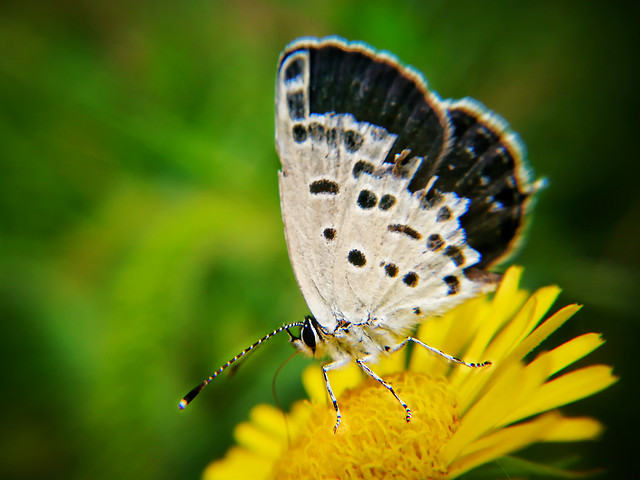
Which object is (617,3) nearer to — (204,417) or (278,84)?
(278,84)

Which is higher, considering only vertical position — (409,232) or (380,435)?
(409,232)

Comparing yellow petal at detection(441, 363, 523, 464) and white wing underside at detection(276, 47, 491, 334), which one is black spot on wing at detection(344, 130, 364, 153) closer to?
white wing underside at detection(276, 47, 491, 334)

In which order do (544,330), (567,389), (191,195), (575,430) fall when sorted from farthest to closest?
1. (191,195)
2. (544,330)
3. (567,389)
4. (575,430)

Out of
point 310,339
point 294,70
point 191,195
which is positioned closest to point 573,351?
point 310,339

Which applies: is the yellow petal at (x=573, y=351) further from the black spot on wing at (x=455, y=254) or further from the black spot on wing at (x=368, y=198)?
the black spot on wing at (x=368, y=198)

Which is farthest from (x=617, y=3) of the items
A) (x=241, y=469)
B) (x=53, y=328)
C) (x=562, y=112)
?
(x=53, y=328)

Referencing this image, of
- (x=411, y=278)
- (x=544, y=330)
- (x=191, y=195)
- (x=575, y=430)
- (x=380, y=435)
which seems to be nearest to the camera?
(x=575, y=430)

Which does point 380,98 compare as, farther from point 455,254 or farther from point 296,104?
point 455,254
